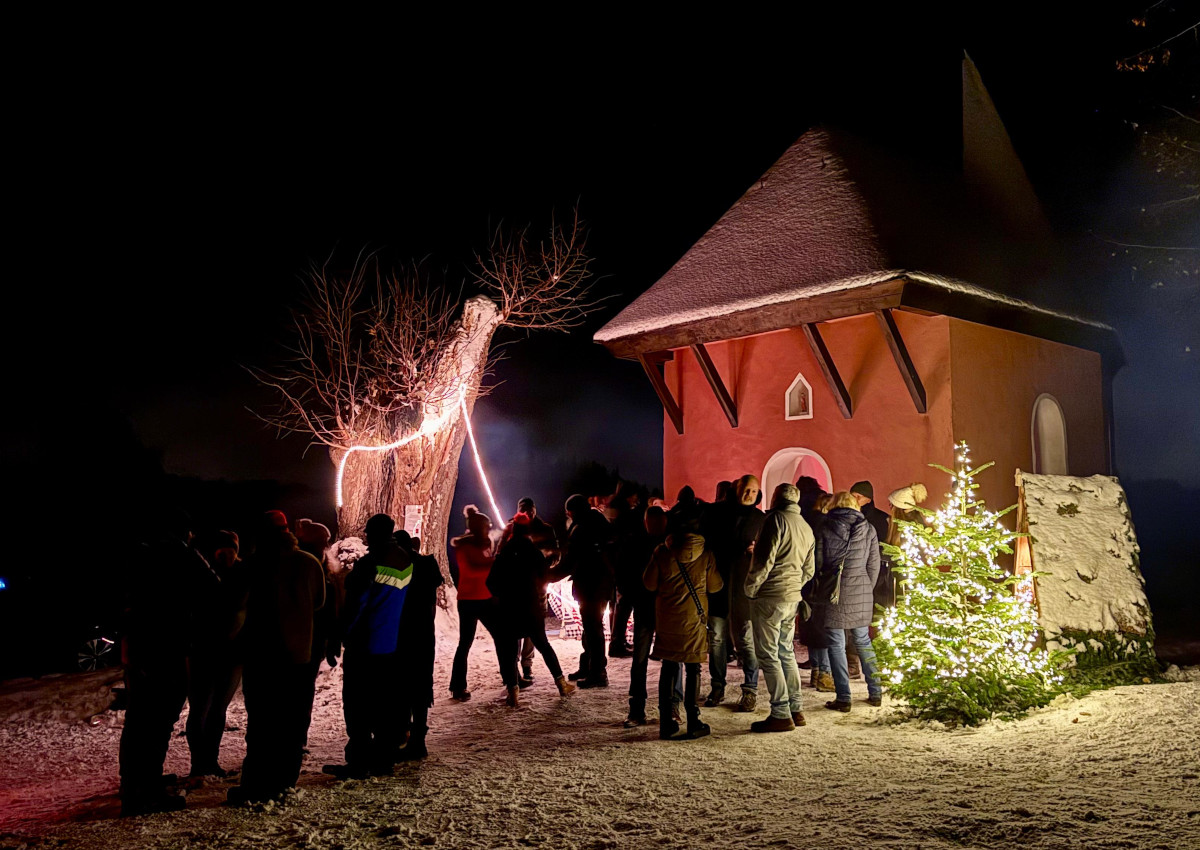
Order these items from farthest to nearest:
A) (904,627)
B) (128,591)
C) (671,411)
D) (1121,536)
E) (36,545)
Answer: (36,545), (671,411), (1121,536), (904,627), (128,591)

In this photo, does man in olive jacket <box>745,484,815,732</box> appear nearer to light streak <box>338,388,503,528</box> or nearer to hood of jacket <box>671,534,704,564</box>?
hood of jacket <box>671,534,704,564</box>

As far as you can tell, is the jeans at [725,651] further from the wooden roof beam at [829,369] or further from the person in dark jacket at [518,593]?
the wooden roof beam at [829,369]

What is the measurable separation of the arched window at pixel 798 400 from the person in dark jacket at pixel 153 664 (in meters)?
8.93

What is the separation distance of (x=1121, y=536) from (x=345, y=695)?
25.7 feet

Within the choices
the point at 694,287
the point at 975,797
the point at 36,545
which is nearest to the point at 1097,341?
the point at 694,287

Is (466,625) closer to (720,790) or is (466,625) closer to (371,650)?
(371,650)

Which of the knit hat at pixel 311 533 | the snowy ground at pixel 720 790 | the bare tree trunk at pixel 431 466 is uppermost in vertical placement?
the bare tree trunk at pixel 431 466

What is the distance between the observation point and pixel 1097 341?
13414mm

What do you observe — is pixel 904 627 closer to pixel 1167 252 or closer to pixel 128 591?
pixel 128 591

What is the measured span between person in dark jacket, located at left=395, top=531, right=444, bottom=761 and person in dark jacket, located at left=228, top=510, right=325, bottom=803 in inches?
32.8

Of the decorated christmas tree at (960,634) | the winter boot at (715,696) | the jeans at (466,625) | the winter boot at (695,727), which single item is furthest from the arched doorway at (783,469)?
the winter boot at (695,727)

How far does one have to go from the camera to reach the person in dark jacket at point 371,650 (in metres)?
5.55

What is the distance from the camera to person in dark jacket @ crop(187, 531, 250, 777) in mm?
5590

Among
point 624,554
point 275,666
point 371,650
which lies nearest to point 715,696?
point 624,554
